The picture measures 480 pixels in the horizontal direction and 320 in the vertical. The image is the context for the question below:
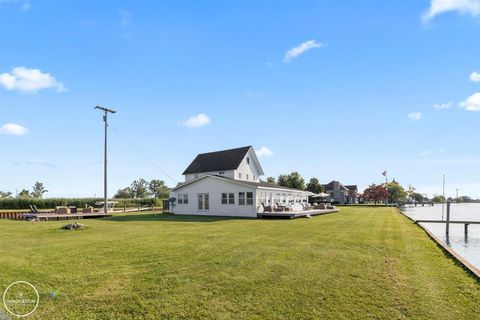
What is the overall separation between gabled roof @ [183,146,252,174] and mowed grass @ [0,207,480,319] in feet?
86.1

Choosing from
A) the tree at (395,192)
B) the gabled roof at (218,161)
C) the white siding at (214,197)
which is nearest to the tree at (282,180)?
the gabled roof at (218,161)

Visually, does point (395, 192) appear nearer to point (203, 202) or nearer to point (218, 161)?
point (218, 161)

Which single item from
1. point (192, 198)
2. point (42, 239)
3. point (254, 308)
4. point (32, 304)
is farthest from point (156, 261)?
point (192, 198)

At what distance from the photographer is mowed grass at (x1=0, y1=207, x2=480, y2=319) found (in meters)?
5.19

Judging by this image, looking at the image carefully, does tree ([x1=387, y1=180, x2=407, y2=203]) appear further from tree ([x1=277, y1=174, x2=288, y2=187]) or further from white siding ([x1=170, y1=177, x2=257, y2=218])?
white siding ([x1=170, y1=177, x2=257, y2=218])

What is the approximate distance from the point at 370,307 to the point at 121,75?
20.8 meters

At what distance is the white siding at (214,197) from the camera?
27234mm

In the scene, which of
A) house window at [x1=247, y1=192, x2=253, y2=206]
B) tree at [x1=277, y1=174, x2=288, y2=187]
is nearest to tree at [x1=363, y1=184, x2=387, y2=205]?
tree at [x1=277, y1=174, x2=288, y2=187]

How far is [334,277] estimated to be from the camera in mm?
6984

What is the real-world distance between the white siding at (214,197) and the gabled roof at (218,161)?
6.94m

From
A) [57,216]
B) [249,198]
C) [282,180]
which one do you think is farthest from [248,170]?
[282,180]

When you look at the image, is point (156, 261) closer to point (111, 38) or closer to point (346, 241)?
point (346, 241)

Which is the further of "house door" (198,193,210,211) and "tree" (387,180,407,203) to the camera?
"tree" (387,180,407,203)

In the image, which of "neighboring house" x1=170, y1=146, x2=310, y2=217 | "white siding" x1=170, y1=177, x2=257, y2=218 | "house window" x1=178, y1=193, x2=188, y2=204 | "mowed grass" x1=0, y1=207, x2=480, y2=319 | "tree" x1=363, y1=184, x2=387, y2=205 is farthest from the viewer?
"tree" x1=363, y1=184, x2=387, y2=205
